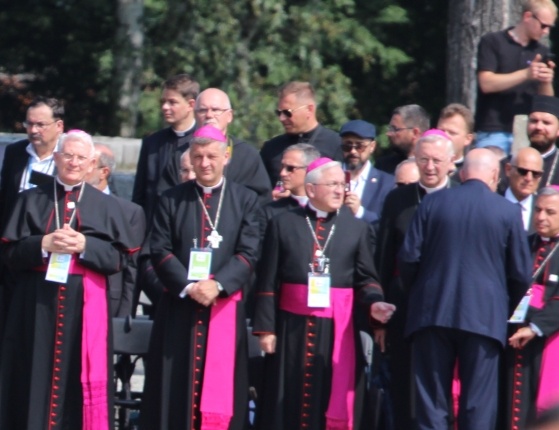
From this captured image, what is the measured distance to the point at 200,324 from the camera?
885cm

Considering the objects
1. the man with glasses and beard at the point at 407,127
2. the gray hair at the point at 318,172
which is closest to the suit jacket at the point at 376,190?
the man with glasses and beard at the point at 407,127

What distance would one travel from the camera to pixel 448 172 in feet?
29.8

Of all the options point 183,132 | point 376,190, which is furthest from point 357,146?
point 183,132

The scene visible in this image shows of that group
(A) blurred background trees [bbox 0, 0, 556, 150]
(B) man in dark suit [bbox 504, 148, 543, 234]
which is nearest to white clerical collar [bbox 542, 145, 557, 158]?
(B) man in dark suit [bbox 504, 148, 543, 234]

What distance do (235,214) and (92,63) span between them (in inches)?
489

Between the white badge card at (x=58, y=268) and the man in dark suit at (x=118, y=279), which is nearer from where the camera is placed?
the white badge card at (x=58, y=268)

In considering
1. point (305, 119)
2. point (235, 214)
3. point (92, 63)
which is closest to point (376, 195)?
point (305, 119)

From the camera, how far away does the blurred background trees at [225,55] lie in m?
18.5

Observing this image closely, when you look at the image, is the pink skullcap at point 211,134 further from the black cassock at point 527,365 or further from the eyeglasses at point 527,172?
the black cassock at point 527,365

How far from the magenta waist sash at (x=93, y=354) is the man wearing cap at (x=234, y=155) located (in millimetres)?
1404

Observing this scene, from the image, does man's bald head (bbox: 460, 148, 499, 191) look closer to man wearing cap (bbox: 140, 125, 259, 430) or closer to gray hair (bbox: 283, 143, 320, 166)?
gray hair (bbox: 283, 143, 320, 166)

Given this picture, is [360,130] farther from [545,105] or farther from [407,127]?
[545,105]

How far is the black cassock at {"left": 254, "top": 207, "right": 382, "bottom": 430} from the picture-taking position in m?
8.84

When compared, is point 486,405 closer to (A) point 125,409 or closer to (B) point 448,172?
(B) point 448,172
